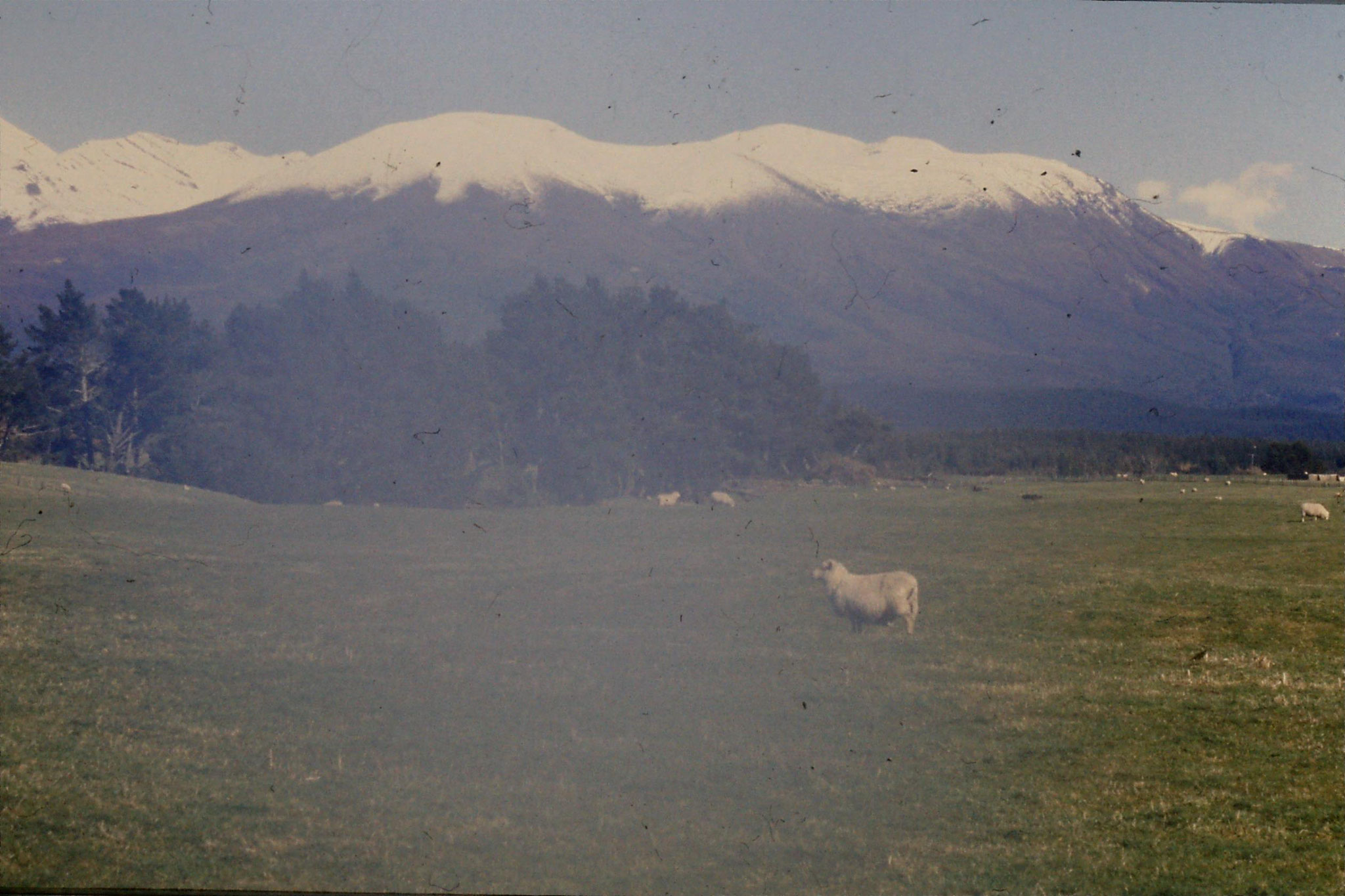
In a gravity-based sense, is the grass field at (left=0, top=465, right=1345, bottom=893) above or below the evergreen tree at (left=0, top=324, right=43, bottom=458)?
below

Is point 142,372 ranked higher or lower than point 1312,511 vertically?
higher

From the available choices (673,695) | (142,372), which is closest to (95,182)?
(142,372)

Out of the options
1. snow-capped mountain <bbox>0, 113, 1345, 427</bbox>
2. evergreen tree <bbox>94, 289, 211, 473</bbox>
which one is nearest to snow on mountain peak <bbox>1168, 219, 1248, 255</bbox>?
snow-capped mountain <bbox>0, 113, 1345, 427</bbox>

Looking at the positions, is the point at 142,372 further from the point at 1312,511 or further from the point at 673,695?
the point at 1312,511

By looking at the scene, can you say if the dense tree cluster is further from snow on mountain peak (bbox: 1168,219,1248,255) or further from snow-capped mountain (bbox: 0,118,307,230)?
snow on mountain peak (bbox: 1168,219,1248,255)

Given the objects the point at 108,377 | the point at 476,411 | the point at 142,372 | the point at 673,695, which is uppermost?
the point at 142,372

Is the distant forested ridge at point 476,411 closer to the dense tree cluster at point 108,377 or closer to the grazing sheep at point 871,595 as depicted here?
the dense tree cluster at point 108,377

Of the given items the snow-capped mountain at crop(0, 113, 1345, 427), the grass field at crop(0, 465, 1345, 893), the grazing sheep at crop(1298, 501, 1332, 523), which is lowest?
the grass field at crop(0, 465, 1345, 893)

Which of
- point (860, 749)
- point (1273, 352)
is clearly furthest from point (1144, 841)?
point (1273, 352)
